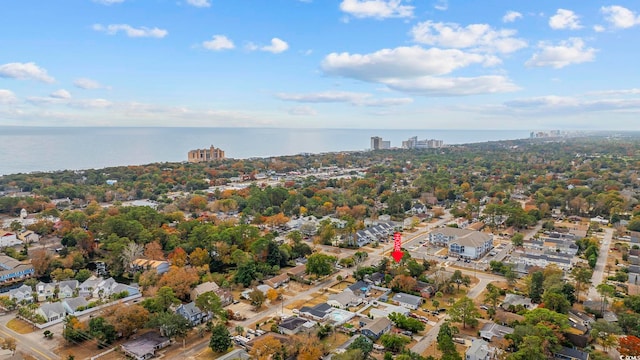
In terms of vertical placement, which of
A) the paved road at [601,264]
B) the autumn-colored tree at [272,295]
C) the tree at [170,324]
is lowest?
the paved road at [601,264]

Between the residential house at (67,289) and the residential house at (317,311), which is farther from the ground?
the residential house at (67,289)

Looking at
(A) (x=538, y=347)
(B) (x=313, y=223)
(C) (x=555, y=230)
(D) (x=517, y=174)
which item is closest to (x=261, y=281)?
(B) (x=313, y=223)

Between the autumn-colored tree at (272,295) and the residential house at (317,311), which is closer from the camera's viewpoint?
the residential house at (317,311)

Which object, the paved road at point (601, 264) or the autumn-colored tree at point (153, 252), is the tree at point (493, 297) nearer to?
the paved road at point (601, 264)

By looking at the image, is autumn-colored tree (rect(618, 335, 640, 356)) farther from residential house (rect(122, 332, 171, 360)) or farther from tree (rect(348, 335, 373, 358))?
residential house (rect(122, 332, 171, 360))

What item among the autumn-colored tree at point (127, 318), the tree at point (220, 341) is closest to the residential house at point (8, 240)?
the autumn-colored tree at point (127, 318)

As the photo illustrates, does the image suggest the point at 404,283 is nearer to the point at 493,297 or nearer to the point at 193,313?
the point at 493,297

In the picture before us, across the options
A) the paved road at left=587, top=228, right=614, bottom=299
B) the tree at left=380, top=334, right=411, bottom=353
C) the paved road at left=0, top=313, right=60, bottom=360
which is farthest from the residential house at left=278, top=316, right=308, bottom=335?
the paved road at left=587, top=228, right=614, bottom=299

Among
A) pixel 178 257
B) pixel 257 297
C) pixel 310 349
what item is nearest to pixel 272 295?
pixel 257 297
